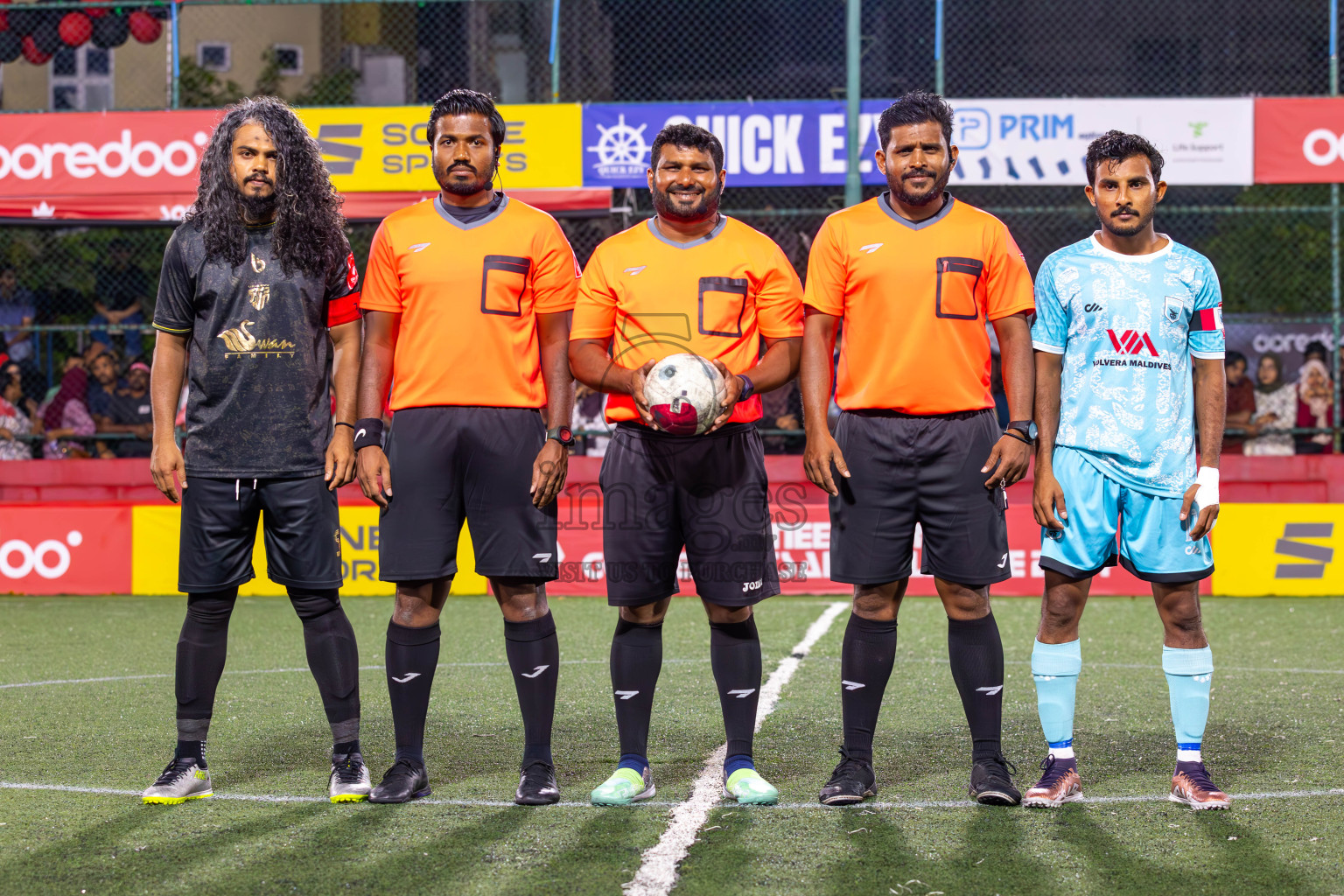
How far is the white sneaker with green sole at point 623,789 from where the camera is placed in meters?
4.27

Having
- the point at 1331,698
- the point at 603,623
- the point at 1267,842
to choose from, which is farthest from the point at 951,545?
the point at 603,623

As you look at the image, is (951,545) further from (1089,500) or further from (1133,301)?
(1133,301)

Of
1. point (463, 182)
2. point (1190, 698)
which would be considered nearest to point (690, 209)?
point (463, 182)

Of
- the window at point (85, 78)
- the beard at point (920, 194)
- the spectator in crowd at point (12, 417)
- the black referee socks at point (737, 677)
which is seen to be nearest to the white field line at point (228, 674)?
the black referee socks at point (737, 677)

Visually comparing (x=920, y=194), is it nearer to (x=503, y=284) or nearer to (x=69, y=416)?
(x=503, y=284)

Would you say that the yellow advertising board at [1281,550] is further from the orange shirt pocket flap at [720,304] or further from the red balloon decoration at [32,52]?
the red balloon decoration at [32,52]

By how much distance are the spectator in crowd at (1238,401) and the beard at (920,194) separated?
952cm

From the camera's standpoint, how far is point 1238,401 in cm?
1318

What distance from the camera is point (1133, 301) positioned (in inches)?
170

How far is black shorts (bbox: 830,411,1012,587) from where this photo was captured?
429 centimetres

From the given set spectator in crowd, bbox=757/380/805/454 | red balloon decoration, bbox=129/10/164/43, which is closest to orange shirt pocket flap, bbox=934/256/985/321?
spectator in crowd, bbox=757/380/805/454

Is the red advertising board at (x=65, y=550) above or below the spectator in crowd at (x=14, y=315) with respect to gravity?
below

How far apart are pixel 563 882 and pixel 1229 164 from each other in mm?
10580

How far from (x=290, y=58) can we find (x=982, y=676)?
2283 cm
